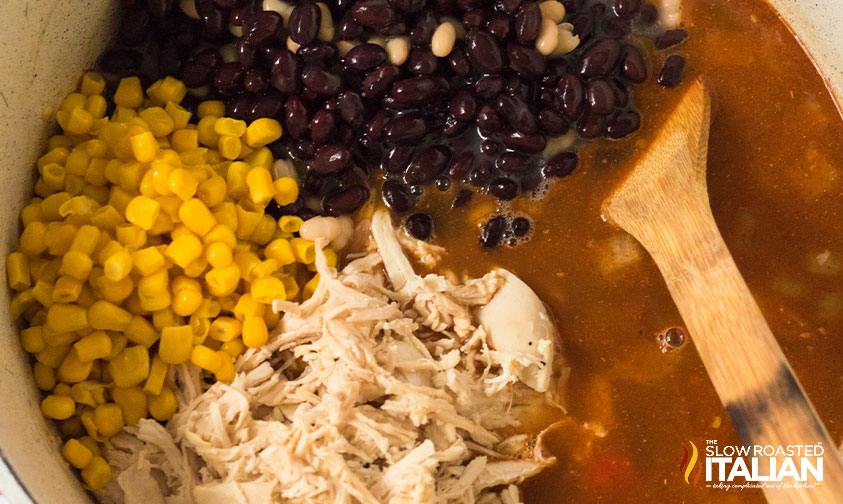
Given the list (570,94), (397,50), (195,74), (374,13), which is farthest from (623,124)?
(195,74)

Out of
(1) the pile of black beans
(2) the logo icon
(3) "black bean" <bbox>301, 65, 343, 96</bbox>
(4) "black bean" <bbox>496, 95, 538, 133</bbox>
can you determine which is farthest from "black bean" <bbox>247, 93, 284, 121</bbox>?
(2) the logo icon

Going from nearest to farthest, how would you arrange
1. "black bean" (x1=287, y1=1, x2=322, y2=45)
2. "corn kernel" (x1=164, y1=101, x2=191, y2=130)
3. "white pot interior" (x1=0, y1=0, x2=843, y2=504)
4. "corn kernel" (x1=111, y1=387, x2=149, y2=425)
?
"white pot interior" (x1=0, y1=0, x2=843, y2=504) < "corn kernel" (x1=111, y1=387, x2=149, y2=425) < "black bean" (x1=287, y1=1, x2=322, y2=45) < "corn kernel" (x1=164, y1=101, x2=191, y2=130)

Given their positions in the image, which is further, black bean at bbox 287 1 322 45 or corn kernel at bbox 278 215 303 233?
corn kernel at bbox 278 215 303 233

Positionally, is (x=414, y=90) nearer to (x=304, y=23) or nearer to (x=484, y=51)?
(x=484, y=51)

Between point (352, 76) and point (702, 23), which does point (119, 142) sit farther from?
point (702, 23)

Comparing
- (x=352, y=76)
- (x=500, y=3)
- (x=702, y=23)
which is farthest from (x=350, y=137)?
(x=702, y=23)

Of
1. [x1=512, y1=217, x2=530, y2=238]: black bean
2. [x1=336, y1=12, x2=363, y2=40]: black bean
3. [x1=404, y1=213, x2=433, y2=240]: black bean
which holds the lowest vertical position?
[x1=404, y1=213, x2=433, y2=240]: black bean

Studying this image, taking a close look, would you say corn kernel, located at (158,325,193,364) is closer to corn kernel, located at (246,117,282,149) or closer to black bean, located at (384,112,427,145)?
corn kernel, located at (246,117,282,149)
